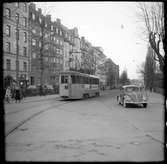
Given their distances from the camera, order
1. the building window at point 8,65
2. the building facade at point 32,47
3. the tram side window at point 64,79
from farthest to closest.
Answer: the building window at point 8,65, the building facade at point 32,47, the tram side window at point 64,79

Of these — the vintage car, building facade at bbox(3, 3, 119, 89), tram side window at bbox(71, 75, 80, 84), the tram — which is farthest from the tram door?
the vintage car

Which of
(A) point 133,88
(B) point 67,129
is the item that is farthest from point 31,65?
(B) point 67,129

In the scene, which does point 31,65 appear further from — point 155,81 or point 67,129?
point 67,129

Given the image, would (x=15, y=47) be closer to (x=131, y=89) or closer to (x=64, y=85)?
(x=64, y=85)

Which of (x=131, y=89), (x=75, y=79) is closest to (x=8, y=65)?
(x=75, y=79)

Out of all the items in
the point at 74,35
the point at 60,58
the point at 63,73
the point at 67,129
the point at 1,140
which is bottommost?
the point at 67,129

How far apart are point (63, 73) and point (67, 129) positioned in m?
17.6

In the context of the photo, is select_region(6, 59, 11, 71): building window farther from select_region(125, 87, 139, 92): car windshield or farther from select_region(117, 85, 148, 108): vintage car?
select_region(117, 85, 148, 108): vintage car

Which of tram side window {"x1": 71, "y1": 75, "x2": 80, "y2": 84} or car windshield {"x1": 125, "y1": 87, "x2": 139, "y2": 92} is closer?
car windshield {"x1": 125, "y1": 87, "x2": 139, "y2": 92}

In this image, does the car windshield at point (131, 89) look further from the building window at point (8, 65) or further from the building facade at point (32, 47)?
the building window at point (8, 65)

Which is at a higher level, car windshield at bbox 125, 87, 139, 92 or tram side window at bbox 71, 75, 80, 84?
tram side window at bbox 71, 75, 80, 84

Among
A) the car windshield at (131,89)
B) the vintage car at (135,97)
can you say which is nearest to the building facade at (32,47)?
the car windshield at (131,89)

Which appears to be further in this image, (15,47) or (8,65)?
(15,47)

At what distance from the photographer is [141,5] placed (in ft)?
81.6
